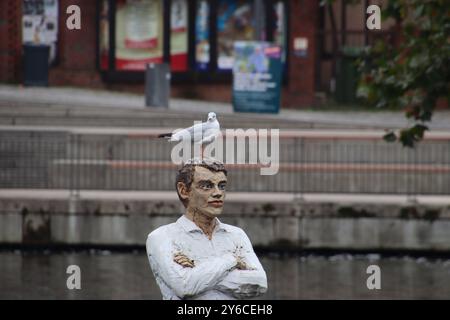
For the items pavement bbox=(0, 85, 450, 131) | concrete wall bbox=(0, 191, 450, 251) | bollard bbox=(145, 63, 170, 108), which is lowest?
concrete wall bbox=(0, 191, 450, 251)

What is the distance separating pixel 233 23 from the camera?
33.5m

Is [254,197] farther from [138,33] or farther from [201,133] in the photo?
[201,133]

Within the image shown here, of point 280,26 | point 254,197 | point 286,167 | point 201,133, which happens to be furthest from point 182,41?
point 201,133

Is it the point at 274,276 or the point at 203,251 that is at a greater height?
the point at 203,251

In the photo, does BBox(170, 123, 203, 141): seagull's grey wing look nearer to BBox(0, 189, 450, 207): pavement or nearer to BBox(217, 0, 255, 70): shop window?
BBox(0, 189, 450, 207): pavement

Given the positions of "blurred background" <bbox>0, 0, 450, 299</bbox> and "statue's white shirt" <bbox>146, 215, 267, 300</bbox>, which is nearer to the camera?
"statue's white shirt" <bbox>146, 215, 267, 300</bbox>

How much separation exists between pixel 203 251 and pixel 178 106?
24375 millimetres

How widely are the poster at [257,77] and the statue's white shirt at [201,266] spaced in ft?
77.0

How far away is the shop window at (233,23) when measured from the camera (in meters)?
33.4

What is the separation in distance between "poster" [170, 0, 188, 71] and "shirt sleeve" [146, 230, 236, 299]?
1078 inches

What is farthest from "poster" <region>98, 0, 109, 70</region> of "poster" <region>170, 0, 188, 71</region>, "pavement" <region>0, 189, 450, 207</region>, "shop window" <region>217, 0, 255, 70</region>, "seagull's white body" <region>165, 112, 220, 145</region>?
"seagull's white body" <region>165, 112, 220, 145</region>

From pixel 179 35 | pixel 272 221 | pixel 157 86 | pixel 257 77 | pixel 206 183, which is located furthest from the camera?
pixel 179 35

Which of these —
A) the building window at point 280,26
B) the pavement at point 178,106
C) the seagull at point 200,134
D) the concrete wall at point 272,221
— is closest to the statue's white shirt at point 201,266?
the seagull at point 200,134

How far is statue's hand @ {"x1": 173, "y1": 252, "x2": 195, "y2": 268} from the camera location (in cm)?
628
